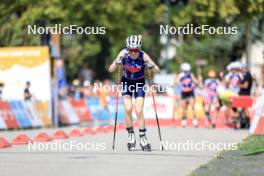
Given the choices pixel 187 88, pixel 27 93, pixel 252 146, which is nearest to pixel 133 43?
pixel 252 146

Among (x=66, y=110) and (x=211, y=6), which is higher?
(x=211, y=6)

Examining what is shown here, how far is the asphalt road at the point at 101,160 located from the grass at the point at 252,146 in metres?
0.56

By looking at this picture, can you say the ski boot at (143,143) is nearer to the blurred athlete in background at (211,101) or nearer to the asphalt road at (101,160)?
the asphalt road at (101,160)

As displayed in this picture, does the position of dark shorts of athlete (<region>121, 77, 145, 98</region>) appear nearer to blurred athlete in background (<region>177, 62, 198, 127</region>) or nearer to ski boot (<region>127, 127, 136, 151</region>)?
ski boot (<region>127, 127, 136, 151</region>)

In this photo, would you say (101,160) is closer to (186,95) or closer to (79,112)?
(186,95)

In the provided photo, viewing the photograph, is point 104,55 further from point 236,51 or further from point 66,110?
point 66,110

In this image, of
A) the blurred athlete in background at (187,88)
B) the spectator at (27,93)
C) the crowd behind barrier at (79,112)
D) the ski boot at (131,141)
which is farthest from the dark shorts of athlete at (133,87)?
the spectator at (27,93)

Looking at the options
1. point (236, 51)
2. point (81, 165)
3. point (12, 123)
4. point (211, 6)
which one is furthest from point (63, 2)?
point (81, 165)

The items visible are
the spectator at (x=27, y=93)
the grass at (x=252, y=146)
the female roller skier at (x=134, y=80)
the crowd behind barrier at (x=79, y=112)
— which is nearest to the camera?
the grass at (x=252, y=146)

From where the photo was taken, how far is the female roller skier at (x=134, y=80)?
15.1 metres

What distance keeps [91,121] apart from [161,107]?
3990mm

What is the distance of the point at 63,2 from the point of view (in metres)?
40.3

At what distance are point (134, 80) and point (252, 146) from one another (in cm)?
260

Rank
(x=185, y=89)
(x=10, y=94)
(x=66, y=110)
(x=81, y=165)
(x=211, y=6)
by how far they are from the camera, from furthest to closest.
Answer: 1. (x=211, y=6)
2. (x=66, y=110)
3. (x=10, y=94)
4. (x=185, y=89)
5. (x=81, y=165)
